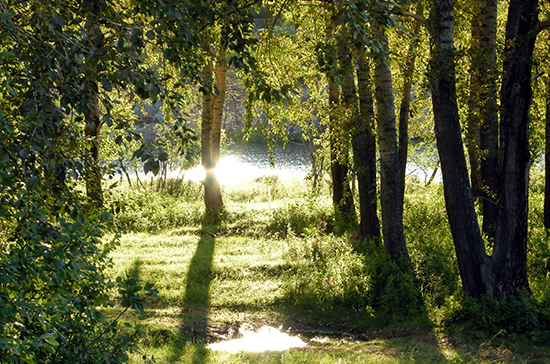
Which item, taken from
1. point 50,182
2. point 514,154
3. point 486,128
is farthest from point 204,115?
point 50,182

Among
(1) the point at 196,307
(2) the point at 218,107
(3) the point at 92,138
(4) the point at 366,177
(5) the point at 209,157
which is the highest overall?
(2) the point at 218,107

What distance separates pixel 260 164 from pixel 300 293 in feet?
92.0

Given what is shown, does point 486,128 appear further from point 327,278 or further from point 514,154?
point 327,278

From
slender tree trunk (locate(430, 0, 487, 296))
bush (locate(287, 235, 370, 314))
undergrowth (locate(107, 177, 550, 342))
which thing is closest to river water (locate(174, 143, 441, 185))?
undergrowth (locate(107, 177, 550, 342))

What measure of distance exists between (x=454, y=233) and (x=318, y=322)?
118 inches

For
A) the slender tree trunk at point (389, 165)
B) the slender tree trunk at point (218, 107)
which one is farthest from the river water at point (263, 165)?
the slender tree trunk at point (389, 165)

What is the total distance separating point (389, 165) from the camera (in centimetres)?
921

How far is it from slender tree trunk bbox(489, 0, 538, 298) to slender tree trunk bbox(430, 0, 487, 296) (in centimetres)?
32

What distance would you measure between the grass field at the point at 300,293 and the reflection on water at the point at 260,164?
13540 mm

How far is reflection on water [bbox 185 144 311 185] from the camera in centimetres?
3026

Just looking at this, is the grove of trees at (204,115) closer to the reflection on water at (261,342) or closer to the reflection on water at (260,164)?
the reflection on water at (261,342)

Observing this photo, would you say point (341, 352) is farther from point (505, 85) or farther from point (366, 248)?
point (505, 85)

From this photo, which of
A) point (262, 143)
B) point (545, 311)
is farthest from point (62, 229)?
point (262, 143)

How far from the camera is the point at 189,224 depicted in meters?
14.6
